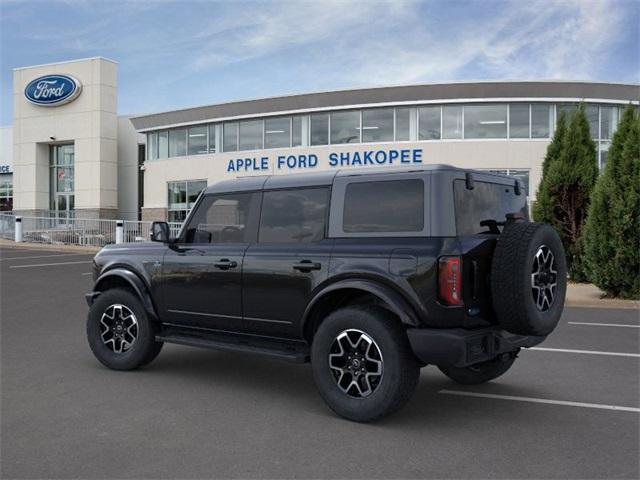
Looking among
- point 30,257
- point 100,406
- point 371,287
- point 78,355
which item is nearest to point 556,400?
point 371,287

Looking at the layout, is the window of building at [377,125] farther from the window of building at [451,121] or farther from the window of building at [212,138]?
the window of building at [212,138]

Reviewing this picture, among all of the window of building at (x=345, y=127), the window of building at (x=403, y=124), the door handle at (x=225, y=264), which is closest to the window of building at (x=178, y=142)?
the window of building at (x=345, y=127)

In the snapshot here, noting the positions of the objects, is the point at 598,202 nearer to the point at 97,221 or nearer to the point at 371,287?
the point at 371,287

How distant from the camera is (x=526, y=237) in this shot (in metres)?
4.73

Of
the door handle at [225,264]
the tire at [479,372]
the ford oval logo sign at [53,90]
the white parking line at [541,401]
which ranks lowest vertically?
the white parking line at [541,401]

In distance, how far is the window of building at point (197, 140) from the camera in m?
32.8

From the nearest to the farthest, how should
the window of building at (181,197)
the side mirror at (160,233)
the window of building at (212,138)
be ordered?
the side mirror at (160,233), the window of building at (212,138), the window of building at (181,197)

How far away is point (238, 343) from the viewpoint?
18.8ft

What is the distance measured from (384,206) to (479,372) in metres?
1.96

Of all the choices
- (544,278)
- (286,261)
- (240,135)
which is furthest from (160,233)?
(240,135)

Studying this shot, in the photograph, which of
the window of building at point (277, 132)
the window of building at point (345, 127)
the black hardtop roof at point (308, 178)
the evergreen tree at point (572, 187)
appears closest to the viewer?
the black hardtop roof at point (308, 178)

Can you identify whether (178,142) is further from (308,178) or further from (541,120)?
(308,178)

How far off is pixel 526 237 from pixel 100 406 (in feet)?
11.7

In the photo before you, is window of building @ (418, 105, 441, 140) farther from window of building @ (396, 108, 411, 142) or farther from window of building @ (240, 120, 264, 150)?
window of building @ (240, 120, 264, 150)
